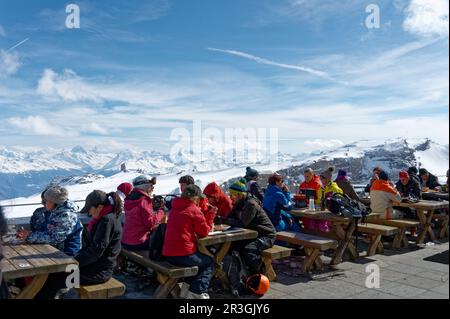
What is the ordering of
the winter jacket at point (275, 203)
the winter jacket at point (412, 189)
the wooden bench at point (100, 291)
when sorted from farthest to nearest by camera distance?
the winter jacket at point (412, 189), the winter jacket at point (275, 203), the wooden bench at point (100, 291)

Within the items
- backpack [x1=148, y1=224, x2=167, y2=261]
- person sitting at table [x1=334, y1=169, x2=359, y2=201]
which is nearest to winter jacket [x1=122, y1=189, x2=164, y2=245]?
backpack [x1=148, y1=224, x2=167, y2=261]

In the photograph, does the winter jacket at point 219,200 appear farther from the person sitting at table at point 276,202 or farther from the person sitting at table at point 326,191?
the person sitting at table at point 326,191

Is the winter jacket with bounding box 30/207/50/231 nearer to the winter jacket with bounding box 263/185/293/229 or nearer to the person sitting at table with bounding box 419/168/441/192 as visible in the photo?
the winter jacket with bounding box 263/185/293/229

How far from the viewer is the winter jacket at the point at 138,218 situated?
5.32m

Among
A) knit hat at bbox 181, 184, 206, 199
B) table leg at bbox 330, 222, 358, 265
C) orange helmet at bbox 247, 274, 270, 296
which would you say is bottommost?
orange helmet at bbox 247, 274, 270, 296

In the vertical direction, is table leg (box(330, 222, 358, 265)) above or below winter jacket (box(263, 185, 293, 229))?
below

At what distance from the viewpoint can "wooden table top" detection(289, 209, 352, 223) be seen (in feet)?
21.2

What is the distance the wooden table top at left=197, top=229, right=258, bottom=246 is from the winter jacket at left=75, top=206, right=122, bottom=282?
3.35ft

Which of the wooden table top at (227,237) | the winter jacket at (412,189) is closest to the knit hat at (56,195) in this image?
the wooden table top at (227,237)

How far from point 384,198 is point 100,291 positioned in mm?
5687

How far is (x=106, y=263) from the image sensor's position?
419cm

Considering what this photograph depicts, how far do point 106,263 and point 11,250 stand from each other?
0.98 m
